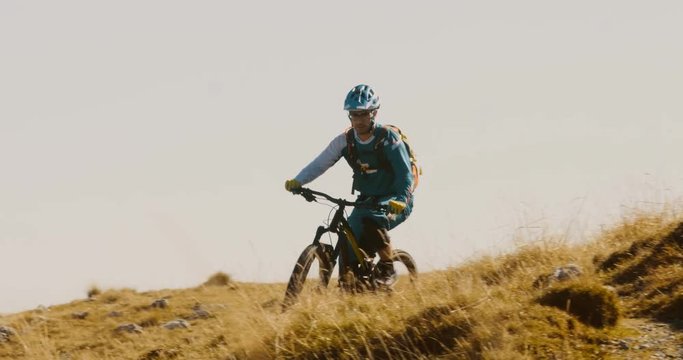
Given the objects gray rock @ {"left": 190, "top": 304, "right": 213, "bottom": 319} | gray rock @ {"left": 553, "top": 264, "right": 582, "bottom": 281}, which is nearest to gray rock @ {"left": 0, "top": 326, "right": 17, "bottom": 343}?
gray rock @ {"left": 190, "top": 304, "right": 213, "bottom": 319}

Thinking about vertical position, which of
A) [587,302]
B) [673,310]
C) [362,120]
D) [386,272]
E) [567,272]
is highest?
[362,120]

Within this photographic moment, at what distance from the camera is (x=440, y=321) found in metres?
7.05

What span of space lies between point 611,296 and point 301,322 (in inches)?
94.3

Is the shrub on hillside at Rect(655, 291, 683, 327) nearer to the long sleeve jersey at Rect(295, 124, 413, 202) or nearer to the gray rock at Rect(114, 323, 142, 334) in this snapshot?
the long sleeve jersey at Rect(295, 124, 413, 202)

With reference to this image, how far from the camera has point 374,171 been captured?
32.4 ft

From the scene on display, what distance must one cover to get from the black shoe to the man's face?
137 cm

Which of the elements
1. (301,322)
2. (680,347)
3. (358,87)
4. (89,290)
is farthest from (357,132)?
(89,290)

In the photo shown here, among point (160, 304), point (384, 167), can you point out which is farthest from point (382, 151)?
point (160, 304)

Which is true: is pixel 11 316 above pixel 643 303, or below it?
above

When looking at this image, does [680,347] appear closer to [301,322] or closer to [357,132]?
[301,322]

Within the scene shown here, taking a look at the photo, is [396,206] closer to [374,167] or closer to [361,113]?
[374,167]

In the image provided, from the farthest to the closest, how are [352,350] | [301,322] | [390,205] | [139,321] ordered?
[139,321] < [390,205] < [301,322] < [352,350]

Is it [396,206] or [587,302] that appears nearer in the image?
[587,302]

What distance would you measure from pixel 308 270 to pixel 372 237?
35.3 inches
